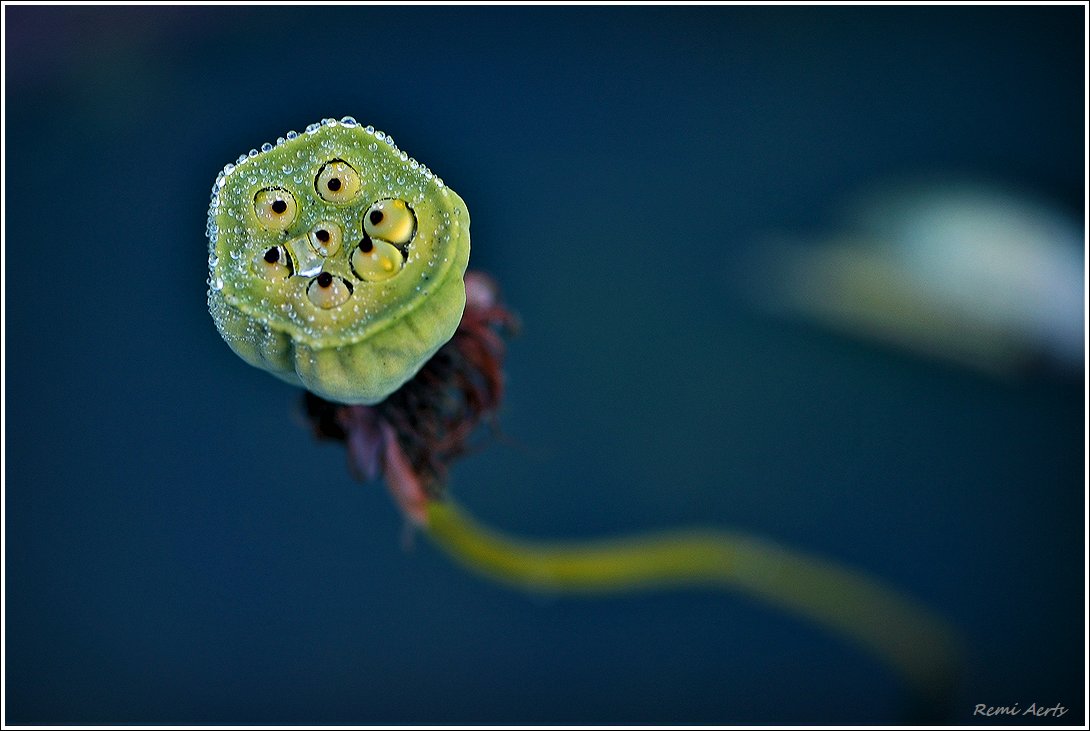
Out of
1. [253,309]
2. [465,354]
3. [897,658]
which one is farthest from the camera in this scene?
[897,658]

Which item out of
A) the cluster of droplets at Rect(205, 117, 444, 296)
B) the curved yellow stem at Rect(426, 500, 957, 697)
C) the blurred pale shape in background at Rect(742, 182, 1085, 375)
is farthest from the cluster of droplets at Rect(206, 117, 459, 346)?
the blurred pale shape in background at Rect(742, 182, 1085, 375)

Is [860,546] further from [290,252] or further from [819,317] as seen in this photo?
[290,252]

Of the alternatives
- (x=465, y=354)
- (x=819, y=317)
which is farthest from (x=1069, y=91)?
(x=465, y=354)

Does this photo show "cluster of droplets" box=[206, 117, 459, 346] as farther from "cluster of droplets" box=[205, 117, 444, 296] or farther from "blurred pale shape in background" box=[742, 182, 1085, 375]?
"blurred pale shape in background" box=[742, 182, 1085, 375]

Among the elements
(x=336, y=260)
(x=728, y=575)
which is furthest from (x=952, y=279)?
(x=336, y=260)
